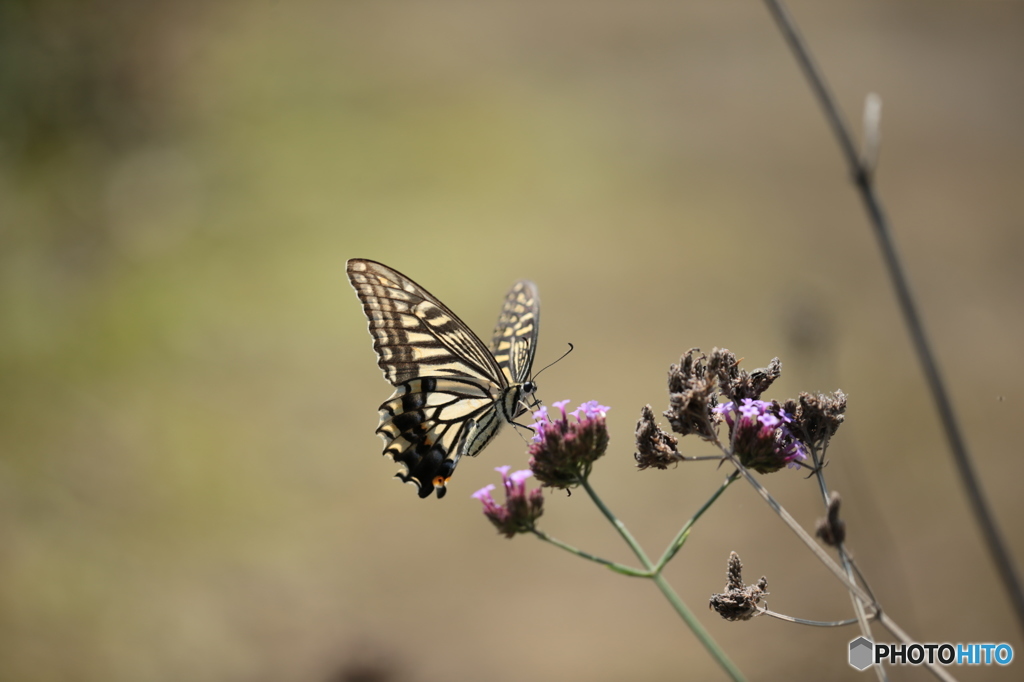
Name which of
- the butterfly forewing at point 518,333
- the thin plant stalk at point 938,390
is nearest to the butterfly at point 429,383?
the butterfly forewing at point 518,333

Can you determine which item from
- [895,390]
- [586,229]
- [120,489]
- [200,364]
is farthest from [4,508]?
[895,390]

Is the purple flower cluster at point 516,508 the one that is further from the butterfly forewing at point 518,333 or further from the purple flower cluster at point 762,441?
the butterfly forewing at point 518,333

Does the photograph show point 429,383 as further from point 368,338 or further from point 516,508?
point 368,338

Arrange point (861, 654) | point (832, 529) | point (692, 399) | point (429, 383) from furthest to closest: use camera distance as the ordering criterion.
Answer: point (429, 383) < point (692, 399) < point (861, 654) < point (832, 529)

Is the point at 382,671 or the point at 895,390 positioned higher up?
the point at 895,390

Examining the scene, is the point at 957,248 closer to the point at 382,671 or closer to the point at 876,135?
the point at 382,671

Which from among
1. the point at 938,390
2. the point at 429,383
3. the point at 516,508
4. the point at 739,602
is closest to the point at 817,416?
the point at 739,602
